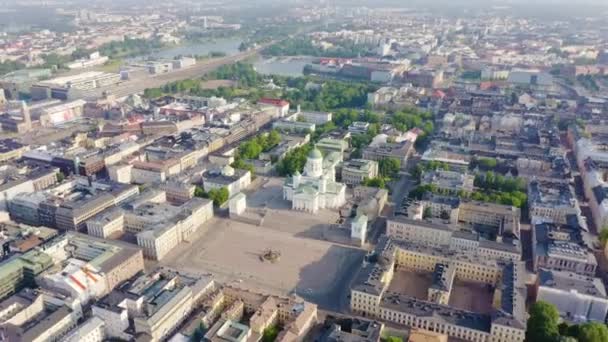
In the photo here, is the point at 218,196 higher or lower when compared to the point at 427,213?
lower

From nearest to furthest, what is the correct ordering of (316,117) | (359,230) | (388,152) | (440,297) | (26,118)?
(440,297), (359,230), (388,152), (26,118), (316,117)

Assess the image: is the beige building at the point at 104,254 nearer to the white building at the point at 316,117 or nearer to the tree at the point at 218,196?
the tree at the point at 218,196

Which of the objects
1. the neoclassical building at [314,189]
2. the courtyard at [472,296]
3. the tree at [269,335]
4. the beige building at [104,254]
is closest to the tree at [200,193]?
the neoclassical building at [314,189]

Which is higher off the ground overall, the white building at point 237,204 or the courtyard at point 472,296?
the white building at point 237,204

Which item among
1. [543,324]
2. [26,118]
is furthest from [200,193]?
[26,118]

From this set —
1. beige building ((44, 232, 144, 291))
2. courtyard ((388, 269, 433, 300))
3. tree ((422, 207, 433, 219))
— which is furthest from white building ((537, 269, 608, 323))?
beige building ((44, 232, 144, 291))

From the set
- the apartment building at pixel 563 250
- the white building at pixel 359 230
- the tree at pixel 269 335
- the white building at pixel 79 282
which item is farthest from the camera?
the white building at pixel 359 230

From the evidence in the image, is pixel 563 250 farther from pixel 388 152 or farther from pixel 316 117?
pixel 316 117
